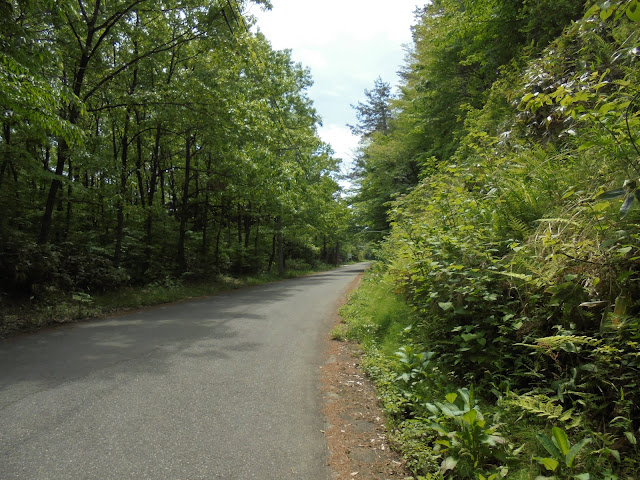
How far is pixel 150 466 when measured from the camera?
2.65 meters

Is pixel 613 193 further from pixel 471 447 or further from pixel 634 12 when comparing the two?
pixel 471 447

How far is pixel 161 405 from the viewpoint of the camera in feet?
11.9

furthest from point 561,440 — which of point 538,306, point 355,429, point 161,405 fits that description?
point 161,405

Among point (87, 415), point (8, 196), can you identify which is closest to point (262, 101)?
point (8, 196)

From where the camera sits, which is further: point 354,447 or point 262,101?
point 262,101

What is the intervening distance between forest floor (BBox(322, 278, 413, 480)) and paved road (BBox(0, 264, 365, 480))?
13cm

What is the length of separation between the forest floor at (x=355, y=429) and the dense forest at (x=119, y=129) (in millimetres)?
6139

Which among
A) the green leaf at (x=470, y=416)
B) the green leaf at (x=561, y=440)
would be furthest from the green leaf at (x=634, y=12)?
the green leaf at (x=470, y=416)

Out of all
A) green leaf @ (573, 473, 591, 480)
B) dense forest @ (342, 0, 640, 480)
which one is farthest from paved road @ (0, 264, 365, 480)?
green leaf @ (573, 473, 591, 480)

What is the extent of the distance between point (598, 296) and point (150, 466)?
3752 mm

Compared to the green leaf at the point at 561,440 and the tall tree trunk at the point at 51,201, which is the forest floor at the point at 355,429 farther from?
the tall tree trunk at the point at 51,201

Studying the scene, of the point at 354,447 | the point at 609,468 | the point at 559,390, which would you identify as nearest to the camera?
the point at 609,468

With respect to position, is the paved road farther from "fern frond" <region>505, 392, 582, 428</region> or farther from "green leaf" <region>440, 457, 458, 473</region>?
"fern frond" <region>505, 392, 582, 428</region>

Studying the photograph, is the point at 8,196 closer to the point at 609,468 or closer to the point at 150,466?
the point at 150,466
